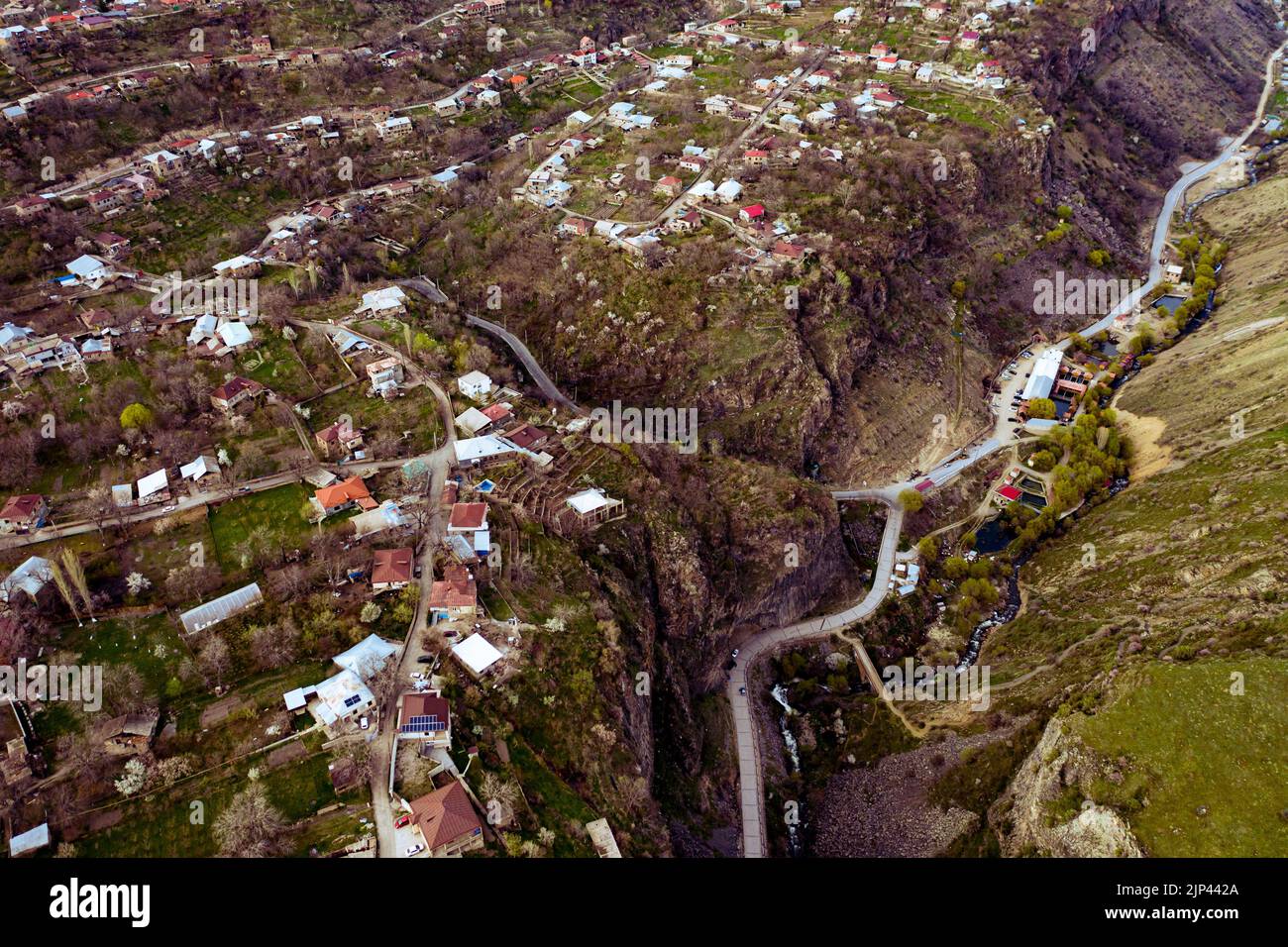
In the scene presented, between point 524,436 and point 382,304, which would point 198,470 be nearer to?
point 524,436

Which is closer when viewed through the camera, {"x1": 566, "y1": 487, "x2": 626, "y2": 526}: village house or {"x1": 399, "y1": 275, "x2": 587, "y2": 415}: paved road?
{"x1": 566, "y1": 487, "x2": 626, "y2": 526}: village house

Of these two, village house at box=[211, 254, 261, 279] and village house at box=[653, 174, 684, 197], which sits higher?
village house at box=[653, 174, 684, 197]

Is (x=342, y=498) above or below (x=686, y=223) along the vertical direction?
below

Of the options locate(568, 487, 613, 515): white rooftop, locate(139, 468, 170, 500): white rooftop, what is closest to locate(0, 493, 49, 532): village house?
locate(139, 468, 170, 500): white rooftop

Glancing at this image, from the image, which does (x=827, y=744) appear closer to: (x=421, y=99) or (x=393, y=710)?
(x=393, y=710)

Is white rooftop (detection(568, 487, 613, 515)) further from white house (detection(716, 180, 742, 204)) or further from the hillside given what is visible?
white house (detection(716, 180, 742, 204))

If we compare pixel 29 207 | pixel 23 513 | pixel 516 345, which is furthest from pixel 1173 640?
pixel 29 207

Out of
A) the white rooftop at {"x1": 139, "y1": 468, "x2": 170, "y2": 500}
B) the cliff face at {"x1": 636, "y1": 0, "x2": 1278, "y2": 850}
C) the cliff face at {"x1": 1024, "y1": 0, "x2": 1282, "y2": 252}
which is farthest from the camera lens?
the cliff face at {"x1": 1024, "y1": 0, "x2": 1282, "y2": 252}
